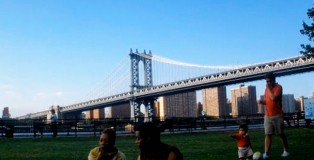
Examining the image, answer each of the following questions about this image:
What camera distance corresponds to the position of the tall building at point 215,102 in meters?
98.8

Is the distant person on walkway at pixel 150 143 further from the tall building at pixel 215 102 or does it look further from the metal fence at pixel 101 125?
the tall building at pixel 215 102

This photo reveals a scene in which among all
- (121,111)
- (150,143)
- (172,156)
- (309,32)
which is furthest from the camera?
(121,111)

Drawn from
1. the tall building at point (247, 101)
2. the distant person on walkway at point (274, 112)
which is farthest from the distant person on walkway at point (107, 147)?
the tall building at point (247, 101)

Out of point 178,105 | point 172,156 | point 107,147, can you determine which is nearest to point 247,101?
point 178,105

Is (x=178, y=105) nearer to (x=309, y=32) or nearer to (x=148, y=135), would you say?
(x=309, y=32)

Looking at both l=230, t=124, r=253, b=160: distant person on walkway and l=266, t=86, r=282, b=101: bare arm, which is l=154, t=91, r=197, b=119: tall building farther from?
l=230, t=124, r=253, b=160: distant person on walkway

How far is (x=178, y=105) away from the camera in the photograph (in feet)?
355

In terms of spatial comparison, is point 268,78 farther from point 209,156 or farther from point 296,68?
point 296,68

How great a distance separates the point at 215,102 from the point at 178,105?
11500mm

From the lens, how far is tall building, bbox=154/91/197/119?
103931 mm

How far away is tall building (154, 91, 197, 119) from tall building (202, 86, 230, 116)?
476 centimetres

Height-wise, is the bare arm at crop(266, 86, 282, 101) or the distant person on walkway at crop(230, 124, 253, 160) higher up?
the bare arm at crop(266, 86, 282, 101)

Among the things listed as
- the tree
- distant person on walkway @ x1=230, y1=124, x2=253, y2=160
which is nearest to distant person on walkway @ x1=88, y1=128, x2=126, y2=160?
distant person on walkway @ x1=230, y1=124, x2=253, y2=160

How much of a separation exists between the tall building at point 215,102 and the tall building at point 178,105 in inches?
187
